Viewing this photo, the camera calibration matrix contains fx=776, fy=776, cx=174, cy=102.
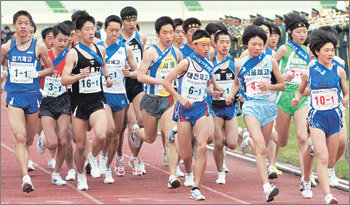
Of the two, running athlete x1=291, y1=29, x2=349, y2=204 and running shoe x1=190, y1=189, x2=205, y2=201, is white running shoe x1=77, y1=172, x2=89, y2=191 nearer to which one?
running shoe x1=190, y1=189, x2=205, y2=201

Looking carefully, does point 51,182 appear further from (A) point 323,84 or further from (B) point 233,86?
(A) point 323,84

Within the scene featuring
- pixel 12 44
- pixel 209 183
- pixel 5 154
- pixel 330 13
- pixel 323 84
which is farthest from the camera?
pixel 330 13

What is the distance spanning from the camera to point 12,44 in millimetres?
10133

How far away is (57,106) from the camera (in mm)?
10680

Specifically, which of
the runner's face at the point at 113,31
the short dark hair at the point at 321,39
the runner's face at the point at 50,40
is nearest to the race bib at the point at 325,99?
the short dark hair at the point at 321,39

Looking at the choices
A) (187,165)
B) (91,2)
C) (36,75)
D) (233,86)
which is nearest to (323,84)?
(233,86)

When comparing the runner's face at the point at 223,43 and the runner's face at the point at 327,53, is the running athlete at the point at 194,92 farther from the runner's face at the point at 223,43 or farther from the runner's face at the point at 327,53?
the runner's face at the point at 327,53

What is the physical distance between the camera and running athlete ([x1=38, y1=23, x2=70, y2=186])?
10.6 metres

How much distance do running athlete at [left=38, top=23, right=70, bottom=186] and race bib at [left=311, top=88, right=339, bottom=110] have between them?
11.8ft

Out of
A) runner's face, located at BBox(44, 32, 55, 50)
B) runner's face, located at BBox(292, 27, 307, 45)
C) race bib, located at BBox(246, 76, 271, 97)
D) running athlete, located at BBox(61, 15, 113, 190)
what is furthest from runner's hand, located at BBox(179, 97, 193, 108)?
runner's face, located at BBox(44, 32, 55, 50)

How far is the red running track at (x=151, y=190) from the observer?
927 cm

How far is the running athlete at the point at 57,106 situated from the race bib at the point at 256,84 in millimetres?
2637

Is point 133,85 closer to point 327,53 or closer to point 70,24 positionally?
point 70,24

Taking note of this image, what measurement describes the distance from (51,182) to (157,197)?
1987 millimetres
